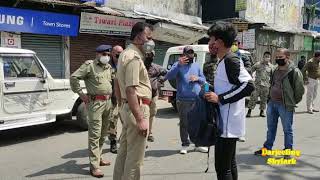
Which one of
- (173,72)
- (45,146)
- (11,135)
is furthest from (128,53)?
(11,135)

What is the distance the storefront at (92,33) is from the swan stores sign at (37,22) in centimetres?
48

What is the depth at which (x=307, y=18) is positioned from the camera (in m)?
31.5

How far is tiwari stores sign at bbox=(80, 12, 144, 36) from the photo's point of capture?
14312mm

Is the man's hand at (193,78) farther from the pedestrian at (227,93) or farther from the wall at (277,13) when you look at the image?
the wall at (277,13)

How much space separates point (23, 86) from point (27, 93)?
0.52 feet

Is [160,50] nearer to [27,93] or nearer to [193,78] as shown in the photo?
[27,93]

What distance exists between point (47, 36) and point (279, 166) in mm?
9738

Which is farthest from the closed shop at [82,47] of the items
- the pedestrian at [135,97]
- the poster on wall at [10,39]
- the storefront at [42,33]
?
the pedestrian at [135,97]

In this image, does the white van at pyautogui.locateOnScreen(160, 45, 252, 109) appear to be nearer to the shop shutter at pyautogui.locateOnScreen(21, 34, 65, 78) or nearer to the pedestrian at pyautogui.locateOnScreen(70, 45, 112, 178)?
the shop shutter at pyautogui.locateOnScreen(21, 34, 65, 78)

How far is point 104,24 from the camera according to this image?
15.0 m

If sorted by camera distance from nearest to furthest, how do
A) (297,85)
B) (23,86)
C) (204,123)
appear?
(204,123), (297,85), (23,86)

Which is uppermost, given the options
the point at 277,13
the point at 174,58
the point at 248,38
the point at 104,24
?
the point at 277,13

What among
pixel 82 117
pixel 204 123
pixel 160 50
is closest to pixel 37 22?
pixel 82 117

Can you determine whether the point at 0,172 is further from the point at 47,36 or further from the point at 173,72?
the point at 47,36
